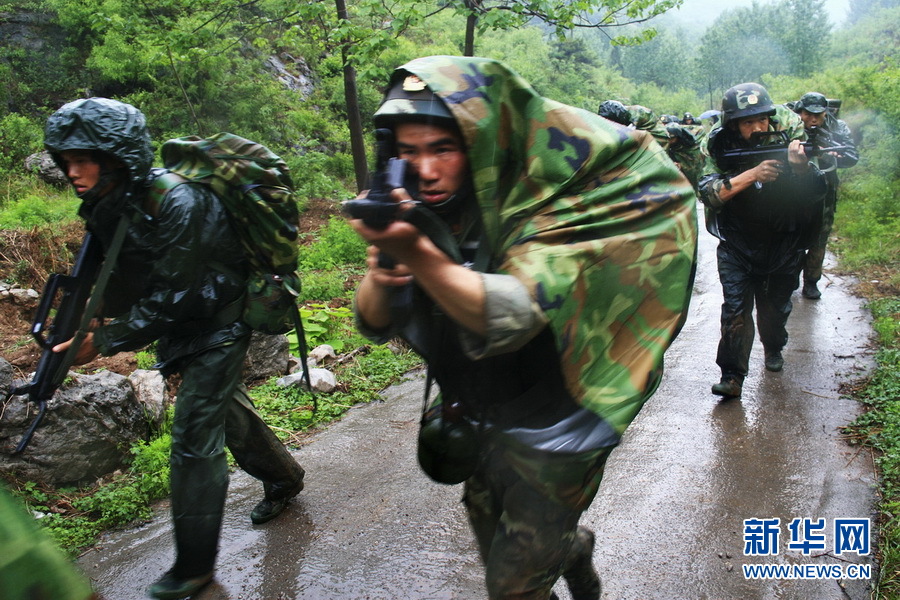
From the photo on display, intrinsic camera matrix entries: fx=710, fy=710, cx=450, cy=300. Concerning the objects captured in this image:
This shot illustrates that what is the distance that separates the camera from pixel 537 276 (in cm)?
183

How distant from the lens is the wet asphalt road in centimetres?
337

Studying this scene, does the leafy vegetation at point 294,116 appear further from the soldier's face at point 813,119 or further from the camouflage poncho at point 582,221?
the soldier's face at point 813,119

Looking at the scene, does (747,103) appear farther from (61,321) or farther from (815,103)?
(61,321)

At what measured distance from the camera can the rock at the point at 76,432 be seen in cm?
416

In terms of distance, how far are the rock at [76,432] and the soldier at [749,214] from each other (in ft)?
13.9

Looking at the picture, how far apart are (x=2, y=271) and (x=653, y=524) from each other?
6.19 meters

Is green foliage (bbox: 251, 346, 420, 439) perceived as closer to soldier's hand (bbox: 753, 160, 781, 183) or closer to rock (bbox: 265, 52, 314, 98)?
soldier's hand (bbox: 753, 160, 781, 183)

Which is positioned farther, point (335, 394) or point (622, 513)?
point (335, 394)

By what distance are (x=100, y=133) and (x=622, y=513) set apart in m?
3.24

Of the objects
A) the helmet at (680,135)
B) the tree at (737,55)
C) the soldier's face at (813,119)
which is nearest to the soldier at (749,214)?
the soldier's face at (813,119)

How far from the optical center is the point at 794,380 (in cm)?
588

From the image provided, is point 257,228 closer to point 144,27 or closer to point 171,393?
point 171,393

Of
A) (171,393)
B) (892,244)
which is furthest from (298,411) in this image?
(892,244)

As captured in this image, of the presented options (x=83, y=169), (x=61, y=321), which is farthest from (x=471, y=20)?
(x=61, y=321)
